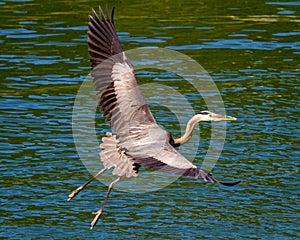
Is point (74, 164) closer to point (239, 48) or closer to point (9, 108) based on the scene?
point (9, 108)

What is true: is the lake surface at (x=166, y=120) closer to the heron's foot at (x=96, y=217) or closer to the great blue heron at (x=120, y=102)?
the heron's foot at (x=96, y=217)

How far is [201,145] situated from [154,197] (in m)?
2.48

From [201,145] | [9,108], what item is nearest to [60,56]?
[9,108]

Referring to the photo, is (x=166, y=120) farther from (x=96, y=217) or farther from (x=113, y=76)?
(x=96, y=217)

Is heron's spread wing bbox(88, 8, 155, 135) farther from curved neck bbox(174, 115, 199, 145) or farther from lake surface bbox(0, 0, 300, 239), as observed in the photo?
lake surface bbox(0, 0, 300, 239)

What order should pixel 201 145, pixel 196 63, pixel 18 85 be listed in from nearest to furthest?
pixel 201 145 → pixel 18 85 → pixel 196 63

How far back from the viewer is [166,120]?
16312 millimetres

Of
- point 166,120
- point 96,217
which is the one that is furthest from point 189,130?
point 166,120

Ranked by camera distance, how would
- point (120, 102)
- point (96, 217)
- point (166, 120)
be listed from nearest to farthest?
1. point (96, 217)
2. point (120, 102)
3. point (166, 120)

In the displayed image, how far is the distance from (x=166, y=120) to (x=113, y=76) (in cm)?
495

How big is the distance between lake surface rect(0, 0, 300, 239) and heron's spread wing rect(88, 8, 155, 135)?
4.57ft

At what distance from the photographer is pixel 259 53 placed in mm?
20531

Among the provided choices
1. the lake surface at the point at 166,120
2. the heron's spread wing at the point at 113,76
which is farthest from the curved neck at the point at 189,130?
the lake surface at the point at 166,120

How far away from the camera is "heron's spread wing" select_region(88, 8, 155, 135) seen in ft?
37.2
